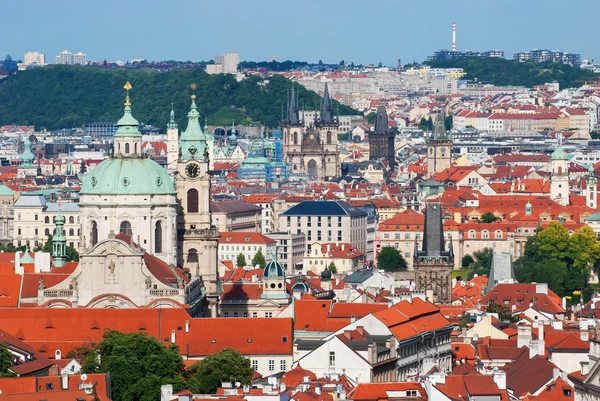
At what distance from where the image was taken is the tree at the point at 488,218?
139375mm

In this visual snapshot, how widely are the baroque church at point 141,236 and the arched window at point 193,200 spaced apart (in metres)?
0.03

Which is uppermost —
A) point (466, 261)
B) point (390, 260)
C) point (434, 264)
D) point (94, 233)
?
point (94, 233)

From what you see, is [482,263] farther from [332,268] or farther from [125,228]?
[125,228]

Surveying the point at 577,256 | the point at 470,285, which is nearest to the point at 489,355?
the point at 470,285

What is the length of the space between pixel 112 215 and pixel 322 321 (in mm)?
9205

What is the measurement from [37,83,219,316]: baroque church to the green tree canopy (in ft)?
26.2

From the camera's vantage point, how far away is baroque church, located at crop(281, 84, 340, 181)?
7347 inches

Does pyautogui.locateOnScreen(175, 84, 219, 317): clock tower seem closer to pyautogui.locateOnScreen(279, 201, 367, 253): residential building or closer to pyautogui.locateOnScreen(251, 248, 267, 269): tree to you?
pyautogui.locateOnScreen(251, 248, 267, 269): tree

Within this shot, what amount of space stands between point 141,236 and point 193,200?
621 cm

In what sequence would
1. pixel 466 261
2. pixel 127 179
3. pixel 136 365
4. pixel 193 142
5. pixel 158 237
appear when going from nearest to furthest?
pixel 136 365
pixel 127 179
pixel 158 237
pixel 193 142
pixel 466 261

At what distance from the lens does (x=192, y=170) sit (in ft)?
273

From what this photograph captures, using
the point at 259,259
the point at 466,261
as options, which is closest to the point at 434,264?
the point at 259,259

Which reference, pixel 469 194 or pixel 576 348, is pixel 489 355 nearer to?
pixel 576 348

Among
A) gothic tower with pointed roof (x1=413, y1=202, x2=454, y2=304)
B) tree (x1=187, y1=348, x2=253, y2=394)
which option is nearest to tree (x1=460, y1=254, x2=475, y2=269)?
gothic tower with pointed roof (x1=413, y1=202, x2=454, y2=304)
